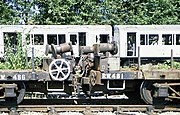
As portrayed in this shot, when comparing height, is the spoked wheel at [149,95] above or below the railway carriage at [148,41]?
below

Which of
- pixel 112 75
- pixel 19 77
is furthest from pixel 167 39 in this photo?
pixel 19 77

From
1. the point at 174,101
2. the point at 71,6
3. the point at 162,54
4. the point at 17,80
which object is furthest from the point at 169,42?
the point at 17,80

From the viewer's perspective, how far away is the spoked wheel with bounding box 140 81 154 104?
855 centimetres

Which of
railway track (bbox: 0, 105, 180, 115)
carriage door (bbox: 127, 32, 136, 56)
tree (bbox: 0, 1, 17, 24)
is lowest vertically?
railway track (bbox: 0, 105, 180, 115)

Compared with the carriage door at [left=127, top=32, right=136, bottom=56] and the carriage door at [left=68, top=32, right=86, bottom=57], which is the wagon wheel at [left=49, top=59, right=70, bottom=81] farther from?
the carriage door at [left=127, top=32, right=136, bottom=56]

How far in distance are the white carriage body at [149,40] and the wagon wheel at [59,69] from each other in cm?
1718

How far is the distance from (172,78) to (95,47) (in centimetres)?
226

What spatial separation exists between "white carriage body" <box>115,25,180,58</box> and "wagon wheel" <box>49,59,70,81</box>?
676 inches

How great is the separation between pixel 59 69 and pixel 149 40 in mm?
18165

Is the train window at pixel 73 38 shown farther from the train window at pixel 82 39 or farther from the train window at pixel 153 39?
the train window at pixel 153 39

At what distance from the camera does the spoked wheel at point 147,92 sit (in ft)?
28.0

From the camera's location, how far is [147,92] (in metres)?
8.59

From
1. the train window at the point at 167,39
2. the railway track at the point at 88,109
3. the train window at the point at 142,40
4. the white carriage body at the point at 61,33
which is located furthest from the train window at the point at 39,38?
the railway track at the point at 88,109

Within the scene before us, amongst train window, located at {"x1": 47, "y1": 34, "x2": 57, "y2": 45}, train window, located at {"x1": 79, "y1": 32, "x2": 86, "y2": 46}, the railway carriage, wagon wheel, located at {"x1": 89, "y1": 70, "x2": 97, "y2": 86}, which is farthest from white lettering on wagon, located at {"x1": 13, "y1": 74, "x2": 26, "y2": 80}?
the railway carriage
